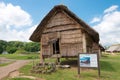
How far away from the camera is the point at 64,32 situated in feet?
65.9

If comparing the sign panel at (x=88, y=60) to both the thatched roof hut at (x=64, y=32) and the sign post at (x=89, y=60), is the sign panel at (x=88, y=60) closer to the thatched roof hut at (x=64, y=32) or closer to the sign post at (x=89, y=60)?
the sign post at (x=89, y=60)

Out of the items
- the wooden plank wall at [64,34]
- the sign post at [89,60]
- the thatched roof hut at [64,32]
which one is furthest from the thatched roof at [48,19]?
the sign post at [89,60]

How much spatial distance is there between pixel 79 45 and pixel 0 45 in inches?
3634

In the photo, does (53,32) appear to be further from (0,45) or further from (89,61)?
(0,45)

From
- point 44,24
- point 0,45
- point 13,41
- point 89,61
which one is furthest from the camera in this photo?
point 13,41

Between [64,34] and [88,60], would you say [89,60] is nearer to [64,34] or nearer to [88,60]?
[88,60]

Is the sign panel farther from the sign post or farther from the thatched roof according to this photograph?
the thatched roof

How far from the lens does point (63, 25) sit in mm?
20250

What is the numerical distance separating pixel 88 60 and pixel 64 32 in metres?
6.65

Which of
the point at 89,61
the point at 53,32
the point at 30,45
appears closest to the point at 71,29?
the point at 53,32

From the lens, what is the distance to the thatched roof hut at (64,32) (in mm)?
18953

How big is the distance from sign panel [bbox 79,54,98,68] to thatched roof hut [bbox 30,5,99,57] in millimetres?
4150

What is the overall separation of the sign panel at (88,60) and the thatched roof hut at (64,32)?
163 inches

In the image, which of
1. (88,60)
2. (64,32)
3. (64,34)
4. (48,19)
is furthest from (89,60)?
(48,19)
